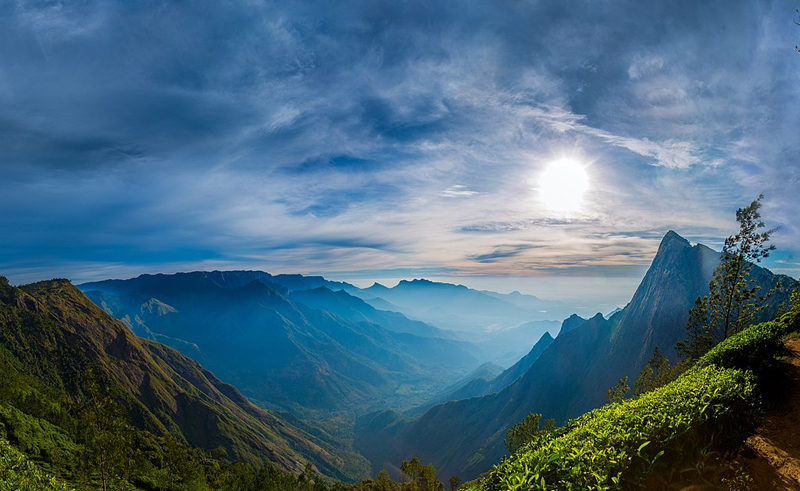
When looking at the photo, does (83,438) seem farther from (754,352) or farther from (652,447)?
(754,352)

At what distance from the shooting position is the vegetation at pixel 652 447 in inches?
284

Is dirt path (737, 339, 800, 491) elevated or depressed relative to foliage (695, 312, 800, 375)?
depressed

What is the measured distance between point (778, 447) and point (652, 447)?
450 cm

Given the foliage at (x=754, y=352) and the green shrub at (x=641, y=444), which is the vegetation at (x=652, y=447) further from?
the foliage at (x=754, y=352)

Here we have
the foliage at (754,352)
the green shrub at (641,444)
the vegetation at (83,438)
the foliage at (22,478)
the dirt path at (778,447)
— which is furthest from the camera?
the vegetation at (83,438)

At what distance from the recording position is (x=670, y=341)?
182625 mm

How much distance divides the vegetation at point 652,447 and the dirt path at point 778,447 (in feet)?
1.19

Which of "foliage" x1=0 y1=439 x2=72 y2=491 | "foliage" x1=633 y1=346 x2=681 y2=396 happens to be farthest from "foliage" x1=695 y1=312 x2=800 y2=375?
"foliage" x1=633 y1=346 x2=681 y2=396

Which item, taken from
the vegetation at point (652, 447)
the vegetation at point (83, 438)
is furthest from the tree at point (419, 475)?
the vegetation at point (652, 447)

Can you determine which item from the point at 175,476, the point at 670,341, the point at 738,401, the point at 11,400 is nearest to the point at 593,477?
the point at 738,401

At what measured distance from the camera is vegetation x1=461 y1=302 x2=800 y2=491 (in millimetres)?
7211

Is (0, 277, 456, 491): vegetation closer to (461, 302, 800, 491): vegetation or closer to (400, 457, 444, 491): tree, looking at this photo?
(400, 457, 444, 491): tree

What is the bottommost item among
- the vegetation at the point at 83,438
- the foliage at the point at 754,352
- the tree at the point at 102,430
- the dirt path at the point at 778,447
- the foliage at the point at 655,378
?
the vegetation at the point at 83,438

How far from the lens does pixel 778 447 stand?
9.12 m
